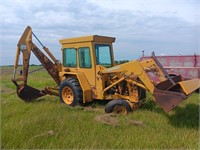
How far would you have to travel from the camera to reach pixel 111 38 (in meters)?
9.01

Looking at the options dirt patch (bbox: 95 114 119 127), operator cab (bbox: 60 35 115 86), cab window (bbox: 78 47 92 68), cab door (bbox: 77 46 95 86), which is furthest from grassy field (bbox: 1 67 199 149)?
cab window (bbox: 78 47 92 68)

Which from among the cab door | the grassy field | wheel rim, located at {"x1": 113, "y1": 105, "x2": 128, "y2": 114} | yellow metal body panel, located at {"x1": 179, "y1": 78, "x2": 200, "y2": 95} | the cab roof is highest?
the cab roof

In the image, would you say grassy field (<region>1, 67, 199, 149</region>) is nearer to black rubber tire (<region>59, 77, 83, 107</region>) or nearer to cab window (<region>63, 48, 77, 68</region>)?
black rubber tire (<region>59, 77, 83, 107</region>)

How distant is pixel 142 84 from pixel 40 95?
4266 millimetres

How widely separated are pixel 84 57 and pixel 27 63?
2425 mm

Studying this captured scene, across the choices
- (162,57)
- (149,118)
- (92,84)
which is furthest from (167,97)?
(162,57)

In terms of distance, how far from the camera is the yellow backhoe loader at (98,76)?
279 inches

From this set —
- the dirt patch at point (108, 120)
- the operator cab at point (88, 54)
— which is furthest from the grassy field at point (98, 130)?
the operator cab at point (88, 54)

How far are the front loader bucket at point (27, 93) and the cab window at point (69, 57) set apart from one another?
5.32 feet

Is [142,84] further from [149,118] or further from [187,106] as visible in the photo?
[187,106]

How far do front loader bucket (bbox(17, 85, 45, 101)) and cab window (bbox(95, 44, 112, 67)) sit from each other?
278 centimetres

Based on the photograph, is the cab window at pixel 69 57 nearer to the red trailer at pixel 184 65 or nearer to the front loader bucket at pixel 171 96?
the front loader bucket at pixel 171 96

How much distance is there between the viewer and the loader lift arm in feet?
31.2

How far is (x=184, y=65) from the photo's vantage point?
37.5ft
